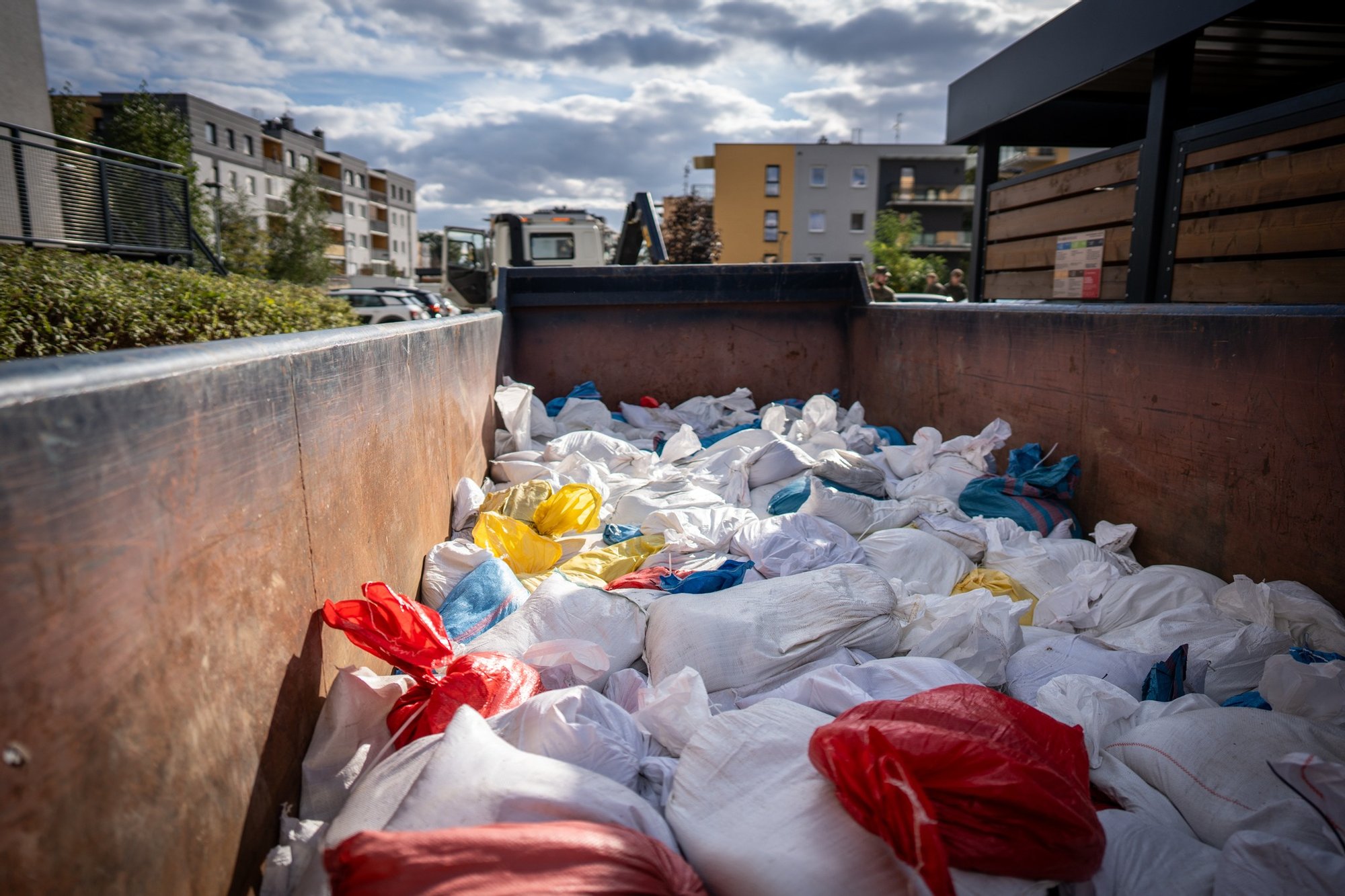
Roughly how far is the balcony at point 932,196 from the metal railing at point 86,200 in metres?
43.0

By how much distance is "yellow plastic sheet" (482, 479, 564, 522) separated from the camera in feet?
10.2

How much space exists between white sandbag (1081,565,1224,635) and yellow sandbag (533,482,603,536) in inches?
70.4

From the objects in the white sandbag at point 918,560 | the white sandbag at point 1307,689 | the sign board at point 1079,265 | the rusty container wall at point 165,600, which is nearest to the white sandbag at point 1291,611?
the white sandbag at point 1307,689

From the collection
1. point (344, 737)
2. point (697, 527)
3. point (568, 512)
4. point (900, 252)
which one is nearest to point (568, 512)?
point (568, 512)

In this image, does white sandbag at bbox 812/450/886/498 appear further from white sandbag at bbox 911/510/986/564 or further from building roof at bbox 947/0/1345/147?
building roof at bbox 947/0/1345/147

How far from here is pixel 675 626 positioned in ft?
6.63

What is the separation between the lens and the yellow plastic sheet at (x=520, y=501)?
312 centimetres

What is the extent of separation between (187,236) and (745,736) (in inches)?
487

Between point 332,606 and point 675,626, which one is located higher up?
point 332,606

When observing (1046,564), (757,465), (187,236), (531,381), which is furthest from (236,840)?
(187,236)

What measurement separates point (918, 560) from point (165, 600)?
230 centimetres

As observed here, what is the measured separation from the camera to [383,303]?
1780 cm

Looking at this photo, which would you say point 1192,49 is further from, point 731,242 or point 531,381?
point 731,242

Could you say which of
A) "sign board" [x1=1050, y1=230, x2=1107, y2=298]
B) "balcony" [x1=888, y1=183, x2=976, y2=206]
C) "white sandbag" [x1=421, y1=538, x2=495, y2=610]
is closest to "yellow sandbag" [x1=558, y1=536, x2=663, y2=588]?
"white sandbag" [x1=421, y1=538, x2=495, y2=610]
